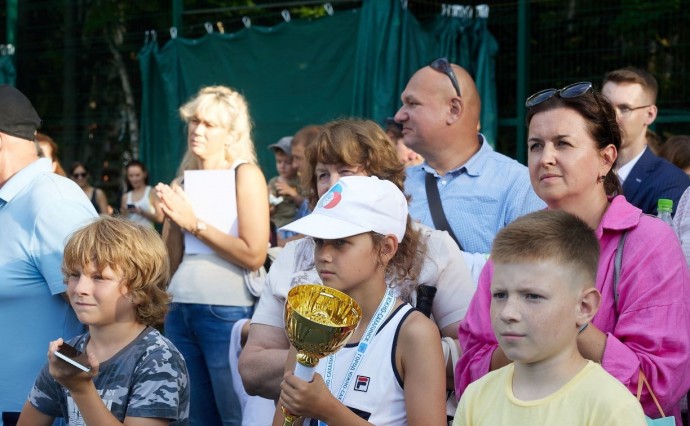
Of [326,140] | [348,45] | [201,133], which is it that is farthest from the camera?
[348,45]

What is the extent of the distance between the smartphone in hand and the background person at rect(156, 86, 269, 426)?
2.08 m

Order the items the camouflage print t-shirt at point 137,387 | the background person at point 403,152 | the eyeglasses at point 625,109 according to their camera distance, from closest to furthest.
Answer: the camouflage print t-shirt at point 137,387 < the eyeglasses at point 625,109 < the background person at point 403,152

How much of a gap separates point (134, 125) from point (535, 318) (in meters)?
9.18

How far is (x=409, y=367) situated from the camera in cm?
319

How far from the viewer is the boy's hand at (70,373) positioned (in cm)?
324

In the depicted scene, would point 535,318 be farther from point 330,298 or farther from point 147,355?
point 147,355

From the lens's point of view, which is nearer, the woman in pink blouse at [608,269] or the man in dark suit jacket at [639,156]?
the woman in pink blouse at [608,269]

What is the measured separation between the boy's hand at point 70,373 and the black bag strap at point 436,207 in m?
1.68

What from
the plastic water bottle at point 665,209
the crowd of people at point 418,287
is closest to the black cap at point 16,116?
the crowd of people at point 418,287

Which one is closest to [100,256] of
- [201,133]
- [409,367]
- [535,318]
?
[409,367]

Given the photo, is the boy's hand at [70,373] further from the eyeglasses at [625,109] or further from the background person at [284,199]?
the background person at [284,199]

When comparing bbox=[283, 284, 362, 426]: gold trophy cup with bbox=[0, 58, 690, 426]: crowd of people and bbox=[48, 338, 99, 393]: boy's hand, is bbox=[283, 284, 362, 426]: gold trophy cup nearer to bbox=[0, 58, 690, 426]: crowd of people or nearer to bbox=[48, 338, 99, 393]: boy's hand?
bbox=[0, 58, 690, 426]: crowd of people

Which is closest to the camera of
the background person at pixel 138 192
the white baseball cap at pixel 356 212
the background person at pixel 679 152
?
the white baseball cap at pixel 356 212

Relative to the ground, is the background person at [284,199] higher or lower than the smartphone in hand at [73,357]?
lower
